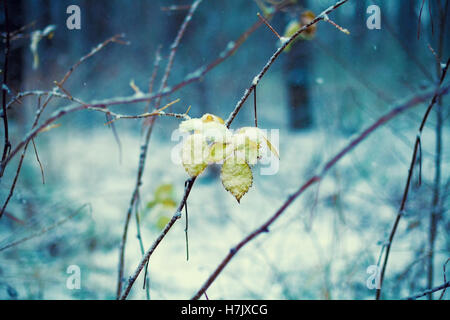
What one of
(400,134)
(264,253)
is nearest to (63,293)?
(264,253)

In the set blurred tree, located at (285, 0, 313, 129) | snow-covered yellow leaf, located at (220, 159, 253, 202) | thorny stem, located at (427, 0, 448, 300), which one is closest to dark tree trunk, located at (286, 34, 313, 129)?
blurred tree, located at (285, 0, 313, 129)

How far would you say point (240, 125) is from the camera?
3.07 feet

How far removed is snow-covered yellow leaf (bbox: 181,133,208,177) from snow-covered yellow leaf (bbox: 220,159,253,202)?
2 centimetres

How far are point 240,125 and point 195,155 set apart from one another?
0.62m

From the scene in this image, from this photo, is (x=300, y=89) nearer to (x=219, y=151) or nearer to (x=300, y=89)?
(x=300, y=89)

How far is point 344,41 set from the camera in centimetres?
89

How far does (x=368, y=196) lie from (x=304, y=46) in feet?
1.76

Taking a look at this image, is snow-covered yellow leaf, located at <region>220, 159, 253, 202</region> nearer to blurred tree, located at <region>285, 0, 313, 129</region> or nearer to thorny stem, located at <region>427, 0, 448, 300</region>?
thorny stem, located at <region>427, 0, 448, 300</region>

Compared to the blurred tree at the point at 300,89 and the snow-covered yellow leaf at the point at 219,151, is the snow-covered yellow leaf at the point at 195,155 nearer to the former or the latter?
the snow-covered yellow leaf at the point at 219,151

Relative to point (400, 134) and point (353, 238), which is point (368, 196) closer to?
point (353, 238)

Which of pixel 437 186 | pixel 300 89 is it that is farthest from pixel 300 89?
pixel 437 186

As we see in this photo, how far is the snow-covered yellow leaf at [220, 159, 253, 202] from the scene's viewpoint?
337 millimetres

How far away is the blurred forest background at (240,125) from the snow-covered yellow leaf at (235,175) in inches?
7.4
